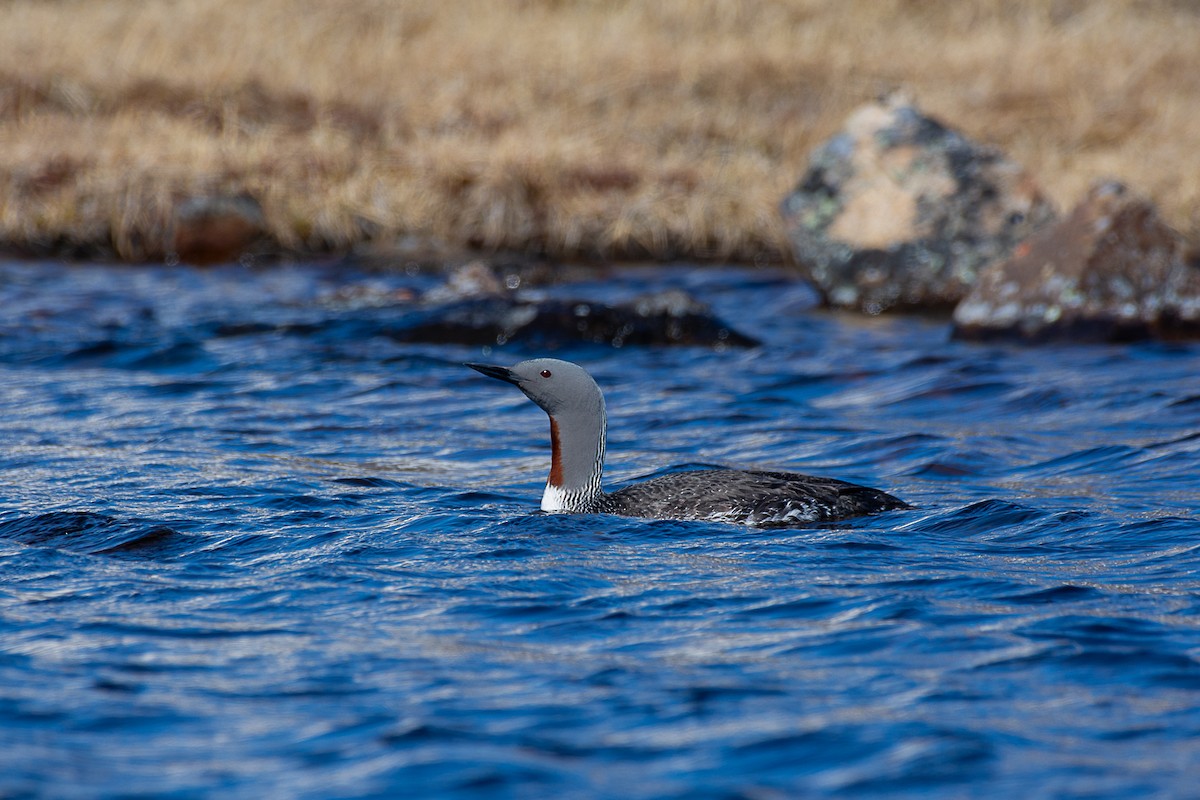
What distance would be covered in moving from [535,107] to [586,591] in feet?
45.5

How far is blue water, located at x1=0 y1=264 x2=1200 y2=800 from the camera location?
4.07m

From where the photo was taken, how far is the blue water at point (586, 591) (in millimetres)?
4066

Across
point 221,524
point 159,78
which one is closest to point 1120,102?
point 159,78

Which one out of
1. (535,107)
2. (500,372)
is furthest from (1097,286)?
(535,107)

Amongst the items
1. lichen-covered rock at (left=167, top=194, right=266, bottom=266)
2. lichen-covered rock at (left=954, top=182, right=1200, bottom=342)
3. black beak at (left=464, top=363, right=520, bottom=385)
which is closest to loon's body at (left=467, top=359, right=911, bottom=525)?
black beak at (left=464, top=363, right=520, bottom=385)

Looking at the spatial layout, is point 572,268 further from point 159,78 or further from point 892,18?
point 892,18

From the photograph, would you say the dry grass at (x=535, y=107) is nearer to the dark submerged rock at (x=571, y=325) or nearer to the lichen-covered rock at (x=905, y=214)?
the lichen-covered rock at (x=905, y=214)

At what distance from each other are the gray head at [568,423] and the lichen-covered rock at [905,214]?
6689 mm

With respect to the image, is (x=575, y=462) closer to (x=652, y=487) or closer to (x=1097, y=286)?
(x=652, y=487)

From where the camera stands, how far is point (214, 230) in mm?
14945

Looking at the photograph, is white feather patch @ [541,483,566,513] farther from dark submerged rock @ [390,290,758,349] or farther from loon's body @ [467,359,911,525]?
dark submerged rock @ [390,290,758,349]

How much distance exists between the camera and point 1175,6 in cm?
2678

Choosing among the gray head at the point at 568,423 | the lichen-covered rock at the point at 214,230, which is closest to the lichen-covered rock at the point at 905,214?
the lichen-covered rock at the point at 214,230

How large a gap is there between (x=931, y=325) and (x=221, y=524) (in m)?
7.55
